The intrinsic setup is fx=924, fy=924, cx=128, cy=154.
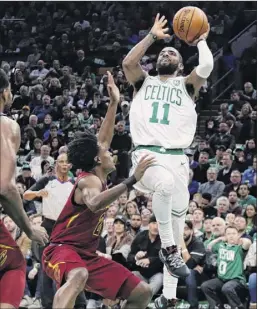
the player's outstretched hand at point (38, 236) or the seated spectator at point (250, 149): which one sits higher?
the player's outstretched hand at point (38, 236)

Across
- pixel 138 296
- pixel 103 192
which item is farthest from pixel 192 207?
pixel 103 192

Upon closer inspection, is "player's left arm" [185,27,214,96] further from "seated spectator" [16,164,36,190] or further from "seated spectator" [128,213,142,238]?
"seated spectator" [16,164,36,190]

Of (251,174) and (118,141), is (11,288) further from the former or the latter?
(118,141)

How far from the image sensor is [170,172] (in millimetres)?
9531

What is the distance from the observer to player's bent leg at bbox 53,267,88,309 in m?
8.16

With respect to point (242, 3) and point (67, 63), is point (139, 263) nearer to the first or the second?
point (67, 63)

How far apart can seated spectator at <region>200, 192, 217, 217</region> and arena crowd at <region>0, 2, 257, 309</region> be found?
0.06 feet

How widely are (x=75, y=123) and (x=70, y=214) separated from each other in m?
11.7

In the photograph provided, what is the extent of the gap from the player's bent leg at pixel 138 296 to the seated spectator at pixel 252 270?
516 centimetres

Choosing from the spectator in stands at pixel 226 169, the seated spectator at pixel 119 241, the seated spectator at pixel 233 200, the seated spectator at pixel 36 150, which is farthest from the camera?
the seated spectator at pixel 36 150

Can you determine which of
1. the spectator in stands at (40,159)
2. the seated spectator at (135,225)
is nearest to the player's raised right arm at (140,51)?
the seated spectator at (135,225)

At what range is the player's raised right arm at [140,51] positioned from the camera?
374 inches

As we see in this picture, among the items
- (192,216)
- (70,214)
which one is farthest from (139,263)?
(70,214)

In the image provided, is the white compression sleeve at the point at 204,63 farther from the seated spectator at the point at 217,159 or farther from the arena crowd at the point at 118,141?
the seated spectator at the point at 217,159
